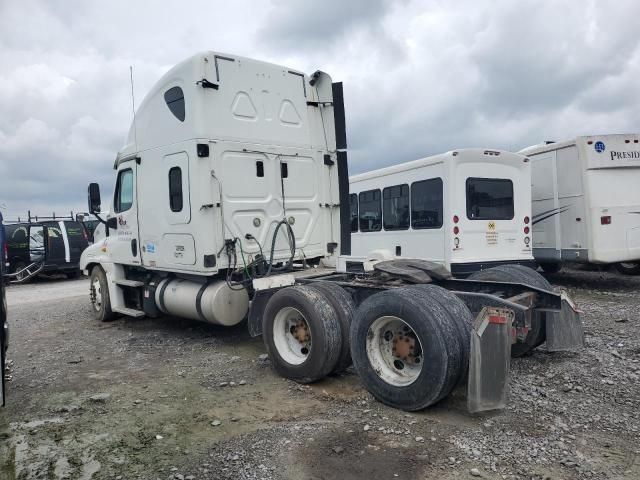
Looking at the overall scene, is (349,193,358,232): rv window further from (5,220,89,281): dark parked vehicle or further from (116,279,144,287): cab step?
(5,220,89,281): dark parked vehicle

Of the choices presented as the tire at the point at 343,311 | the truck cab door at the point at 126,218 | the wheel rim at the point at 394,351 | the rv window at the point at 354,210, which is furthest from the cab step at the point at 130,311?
the rv window at the point at 354,210

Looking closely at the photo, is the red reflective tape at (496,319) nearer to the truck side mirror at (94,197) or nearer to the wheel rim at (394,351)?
the wheel rim at (394,351)

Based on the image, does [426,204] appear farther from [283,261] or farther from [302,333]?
[302,333]

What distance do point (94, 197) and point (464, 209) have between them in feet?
21.8

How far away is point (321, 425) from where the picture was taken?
14.0 ft

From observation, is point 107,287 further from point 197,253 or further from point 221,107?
point 221,107

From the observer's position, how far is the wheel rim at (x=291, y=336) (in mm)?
5484

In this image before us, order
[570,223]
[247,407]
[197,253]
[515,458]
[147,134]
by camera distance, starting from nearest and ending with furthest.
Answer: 1. [515,458]
2. [247,407]
3. [197,253]
4. [147,134]
5. [570,223]

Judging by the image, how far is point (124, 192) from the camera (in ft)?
28.0

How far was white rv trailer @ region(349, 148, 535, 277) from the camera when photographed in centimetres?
991

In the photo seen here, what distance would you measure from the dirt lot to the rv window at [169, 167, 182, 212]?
1.99 m

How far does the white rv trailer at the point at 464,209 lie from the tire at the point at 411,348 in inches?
188

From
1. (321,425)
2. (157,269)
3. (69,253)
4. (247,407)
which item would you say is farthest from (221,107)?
(69,253)

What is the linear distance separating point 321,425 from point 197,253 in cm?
329
